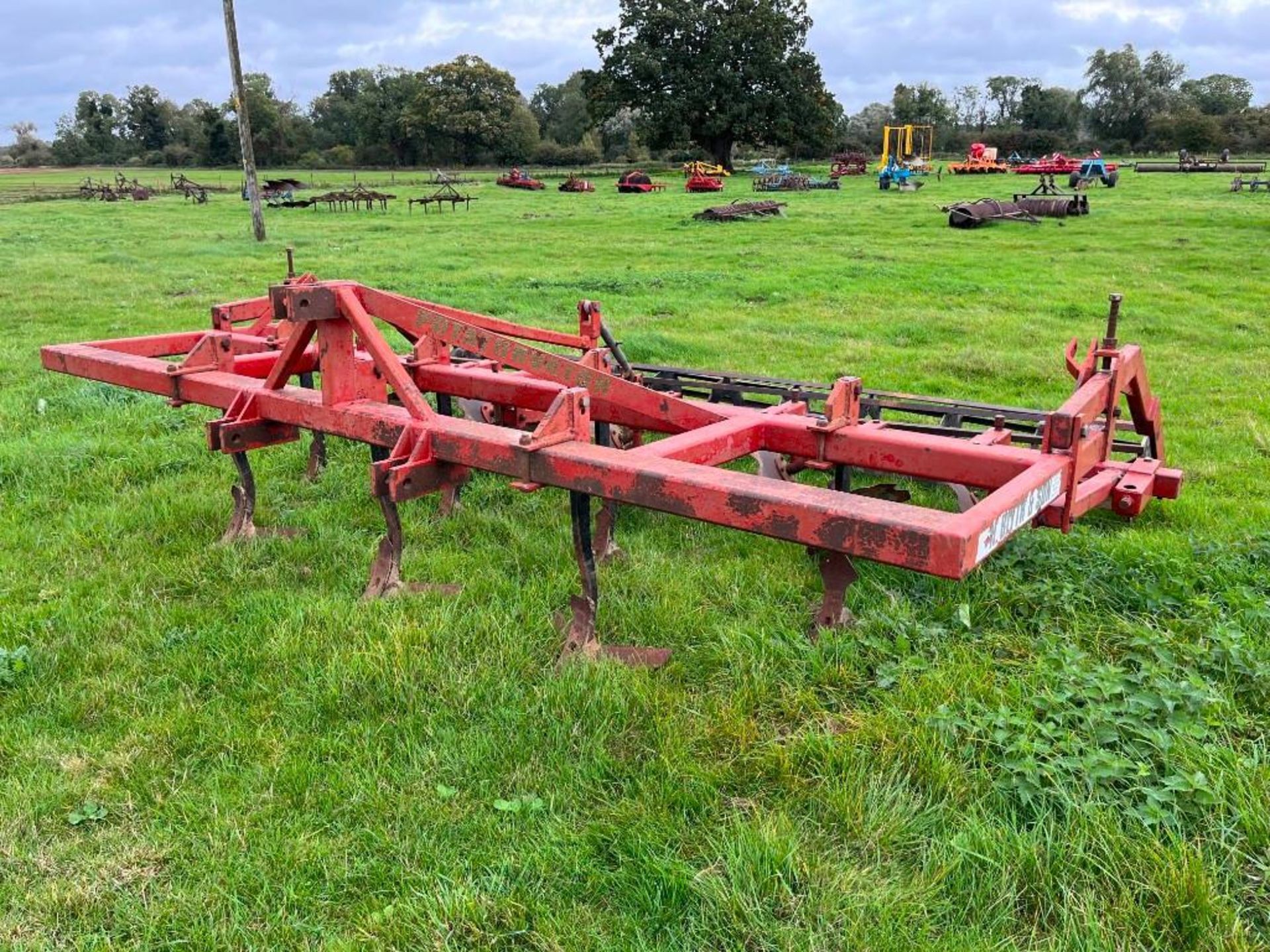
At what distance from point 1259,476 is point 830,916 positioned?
13.9 feet

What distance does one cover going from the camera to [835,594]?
3336mm

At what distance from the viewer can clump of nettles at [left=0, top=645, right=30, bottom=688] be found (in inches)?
129

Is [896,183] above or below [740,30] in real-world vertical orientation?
below

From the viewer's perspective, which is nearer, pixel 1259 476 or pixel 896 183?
pixel 1259 476

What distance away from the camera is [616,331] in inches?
388

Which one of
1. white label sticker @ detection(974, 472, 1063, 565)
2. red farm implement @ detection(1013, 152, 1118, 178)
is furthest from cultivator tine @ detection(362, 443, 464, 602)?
red farm implement @ detection(1013, 152, 1118, 178)

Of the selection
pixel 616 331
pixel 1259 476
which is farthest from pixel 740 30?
pixel 1259 476

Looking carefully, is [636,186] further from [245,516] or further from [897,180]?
[245,516]

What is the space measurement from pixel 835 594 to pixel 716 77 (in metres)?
51.0

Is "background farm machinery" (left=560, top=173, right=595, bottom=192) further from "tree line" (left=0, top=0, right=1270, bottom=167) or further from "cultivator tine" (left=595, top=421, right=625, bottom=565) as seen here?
"cultivator tine" (left=595, top=421, right=625, bottom=565)

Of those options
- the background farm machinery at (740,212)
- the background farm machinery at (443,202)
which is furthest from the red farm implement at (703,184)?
the background farm machinery at (740,212)

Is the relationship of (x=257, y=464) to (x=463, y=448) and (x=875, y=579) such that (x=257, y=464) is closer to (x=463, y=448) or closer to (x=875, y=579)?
(x=463, y=448)

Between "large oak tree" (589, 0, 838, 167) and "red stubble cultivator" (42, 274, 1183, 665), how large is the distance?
4803 cm

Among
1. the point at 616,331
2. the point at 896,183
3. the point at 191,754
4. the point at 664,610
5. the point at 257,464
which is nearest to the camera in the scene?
the point at 191,754
